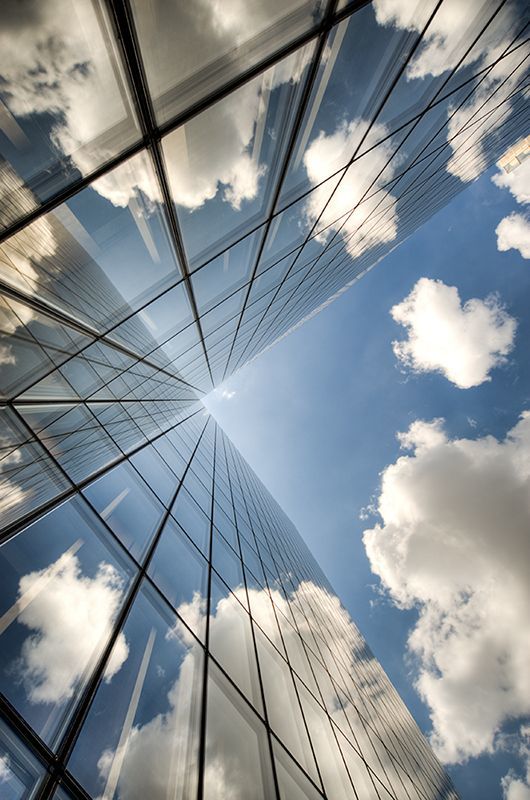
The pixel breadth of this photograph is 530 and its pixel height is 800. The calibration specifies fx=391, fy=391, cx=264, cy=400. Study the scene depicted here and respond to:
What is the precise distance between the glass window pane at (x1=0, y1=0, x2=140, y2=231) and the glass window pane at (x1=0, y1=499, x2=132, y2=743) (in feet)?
11.2

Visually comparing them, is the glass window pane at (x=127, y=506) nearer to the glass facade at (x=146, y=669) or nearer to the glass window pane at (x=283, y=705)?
the glass facade at (x=146, y=669)

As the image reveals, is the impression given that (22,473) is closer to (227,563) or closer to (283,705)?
(227,563)

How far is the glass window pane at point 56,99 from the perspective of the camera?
113 inches

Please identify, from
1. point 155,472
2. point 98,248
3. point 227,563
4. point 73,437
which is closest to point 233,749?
point 227,563

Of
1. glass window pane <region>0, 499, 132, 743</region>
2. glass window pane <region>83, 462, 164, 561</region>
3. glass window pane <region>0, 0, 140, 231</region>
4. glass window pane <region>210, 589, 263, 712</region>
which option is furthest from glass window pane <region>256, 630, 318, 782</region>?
glass window pane <region>0, 0, 140, 231</region>

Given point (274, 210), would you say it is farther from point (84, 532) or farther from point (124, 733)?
point (124, 733)

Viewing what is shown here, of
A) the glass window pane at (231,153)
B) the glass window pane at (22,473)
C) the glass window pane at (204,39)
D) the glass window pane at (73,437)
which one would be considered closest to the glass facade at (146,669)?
the glass window pane at (22,473)

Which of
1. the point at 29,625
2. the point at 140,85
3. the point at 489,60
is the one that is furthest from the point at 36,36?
the point at 489,60

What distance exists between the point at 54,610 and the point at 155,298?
605 centimetres

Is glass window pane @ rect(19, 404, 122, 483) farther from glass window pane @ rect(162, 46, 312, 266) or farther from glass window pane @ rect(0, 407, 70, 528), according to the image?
glass window pane @ rect(162, 46, 312, 266)

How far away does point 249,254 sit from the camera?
9828 mm

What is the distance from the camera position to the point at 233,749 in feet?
16.0

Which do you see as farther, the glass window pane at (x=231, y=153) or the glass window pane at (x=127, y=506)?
the glass window pane at (x=127, y=506)

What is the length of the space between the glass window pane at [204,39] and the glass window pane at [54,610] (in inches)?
190
